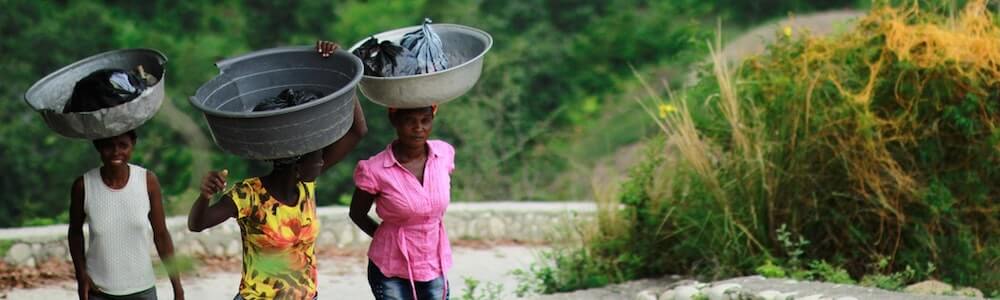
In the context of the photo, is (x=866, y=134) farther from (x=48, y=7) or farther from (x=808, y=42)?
(x=48, y=7)

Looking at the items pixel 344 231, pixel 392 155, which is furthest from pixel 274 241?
pixel 344 231

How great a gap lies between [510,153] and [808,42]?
6.08m

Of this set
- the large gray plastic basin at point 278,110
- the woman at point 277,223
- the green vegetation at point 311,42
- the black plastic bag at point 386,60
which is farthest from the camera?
the green vegetation at point 311,42

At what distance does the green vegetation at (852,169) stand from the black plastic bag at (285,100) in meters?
3.51

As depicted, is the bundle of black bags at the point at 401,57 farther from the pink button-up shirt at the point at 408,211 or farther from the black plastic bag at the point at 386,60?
the pink button-up shirt at the point at 408,211

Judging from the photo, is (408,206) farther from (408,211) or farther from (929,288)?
(929,288)

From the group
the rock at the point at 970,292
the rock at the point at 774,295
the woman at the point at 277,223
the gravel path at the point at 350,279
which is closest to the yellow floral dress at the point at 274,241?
the woman at the point at 277,223

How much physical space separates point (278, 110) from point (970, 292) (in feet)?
14.7

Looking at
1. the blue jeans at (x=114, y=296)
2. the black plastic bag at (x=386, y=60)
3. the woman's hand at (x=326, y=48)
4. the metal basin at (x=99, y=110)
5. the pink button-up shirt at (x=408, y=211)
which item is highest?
the woman's hand at (x=326, y=48)

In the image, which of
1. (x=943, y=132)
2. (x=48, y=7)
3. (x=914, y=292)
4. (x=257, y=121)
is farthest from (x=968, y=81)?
(x=48, y=7)

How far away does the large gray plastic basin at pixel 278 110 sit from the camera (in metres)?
4.50

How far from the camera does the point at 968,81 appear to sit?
8.15 m

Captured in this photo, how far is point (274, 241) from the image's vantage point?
4.97 metres

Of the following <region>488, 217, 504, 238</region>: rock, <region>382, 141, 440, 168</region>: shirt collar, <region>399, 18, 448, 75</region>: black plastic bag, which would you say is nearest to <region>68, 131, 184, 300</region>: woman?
<region>382, 141, 440, 168</region>: shirt collar
